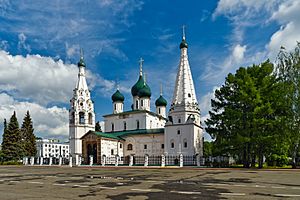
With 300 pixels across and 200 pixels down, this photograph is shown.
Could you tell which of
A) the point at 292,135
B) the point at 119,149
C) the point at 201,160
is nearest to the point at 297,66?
the point at 292,135

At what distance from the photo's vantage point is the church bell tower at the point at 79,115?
46812 mm

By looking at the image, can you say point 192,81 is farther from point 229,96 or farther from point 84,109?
point 84,109

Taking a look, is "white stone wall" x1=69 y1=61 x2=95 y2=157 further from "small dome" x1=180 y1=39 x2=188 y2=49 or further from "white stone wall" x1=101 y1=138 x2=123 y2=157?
"small dome" x1=180 y1=39 x2=188 y2=49

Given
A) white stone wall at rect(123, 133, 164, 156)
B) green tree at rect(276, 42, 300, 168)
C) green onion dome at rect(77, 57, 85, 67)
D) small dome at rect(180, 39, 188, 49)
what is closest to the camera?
green tree at rect(276, 42, 300, 168)

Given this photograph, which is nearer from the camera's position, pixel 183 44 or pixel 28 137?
pixel 183 44

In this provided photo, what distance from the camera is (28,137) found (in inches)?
2186

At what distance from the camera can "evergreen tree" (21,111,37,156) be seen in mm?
53438

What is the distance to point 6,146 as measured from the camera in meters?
49.5

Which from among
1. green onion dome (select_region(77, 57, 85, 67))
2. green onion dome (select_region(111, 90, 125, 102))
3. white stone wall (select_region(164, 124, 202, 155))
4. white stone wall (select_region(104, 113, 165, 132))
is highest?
green onion dome (select_region(77, 57, 85, 67))

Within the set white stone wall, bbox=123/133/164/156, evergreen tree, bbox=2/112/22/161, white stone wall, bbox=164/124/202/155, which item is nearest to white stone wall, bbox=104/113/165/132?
white stone wall, bbox=123/133/164/156

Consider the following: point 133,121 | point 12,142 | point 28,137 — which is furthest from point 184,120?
point 28,137

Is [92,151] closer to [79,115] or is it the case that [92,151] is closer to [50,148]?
[79,115]

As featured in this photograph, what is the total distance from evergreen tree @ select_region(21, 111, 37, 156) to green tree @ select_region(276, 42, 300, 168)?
44.8 meters

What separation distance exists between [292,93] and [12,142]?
45.4 meters
